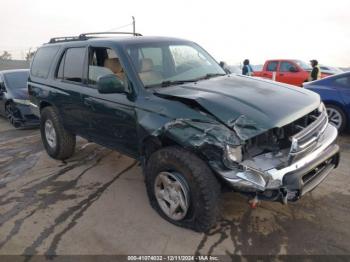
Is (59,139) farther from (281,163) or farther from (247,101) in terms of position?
(281,163)

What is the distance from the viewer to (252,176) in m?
2.85

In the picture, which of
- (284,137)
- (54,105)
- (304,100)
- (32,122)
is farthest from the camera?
(32,122)

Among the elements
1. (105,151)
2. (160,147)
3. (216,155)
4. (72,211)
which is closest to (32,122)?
(105,151)

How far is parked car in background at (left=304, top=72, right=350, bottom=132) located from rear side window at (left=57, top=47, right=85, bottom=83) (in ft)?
15.9

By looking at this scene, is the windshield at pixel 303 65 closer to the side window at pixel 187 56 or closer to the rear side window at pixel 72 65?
the side window at pixel 187 56

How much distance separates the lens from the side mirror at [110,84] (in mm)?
3568

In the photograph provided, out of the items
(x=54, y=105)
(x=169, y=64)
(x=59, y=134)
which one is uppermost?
(x=169, y=64)

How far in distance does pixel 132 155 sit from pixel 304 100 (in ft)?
6.69

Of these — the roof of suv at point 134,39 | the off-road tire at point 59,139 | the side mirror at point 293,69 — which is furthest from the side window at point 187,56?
the side mirror at point 293,69

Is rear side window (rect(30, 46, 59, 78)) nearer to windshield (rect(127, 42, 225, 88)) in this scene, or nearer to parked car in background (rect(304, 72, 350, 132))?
windshield (rect(127, 42, 225, 88))

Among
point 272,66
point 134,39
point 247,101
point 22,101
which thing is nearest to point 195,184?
point 247,101

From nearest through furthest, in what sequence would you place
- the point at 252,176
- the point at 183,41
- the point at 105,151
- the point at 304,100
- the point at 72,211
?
the point at 252,176
the point at 304,100
the point at 72,211
the point at 183,41
the point at 105,151

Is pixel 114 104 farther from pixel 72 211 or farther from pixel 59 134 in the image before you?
pixel 59 134

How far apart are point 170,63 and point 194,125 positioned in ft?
4.52
